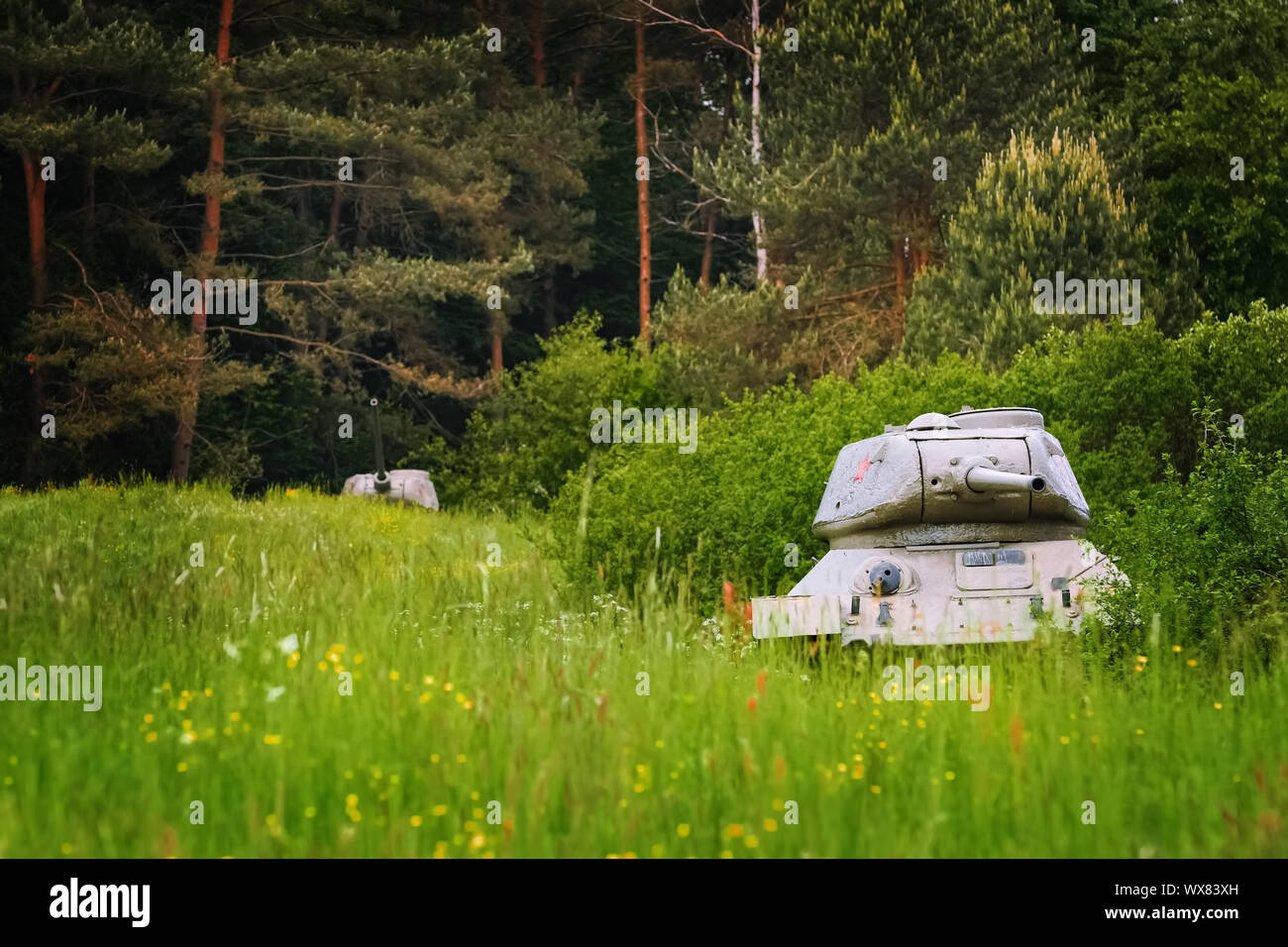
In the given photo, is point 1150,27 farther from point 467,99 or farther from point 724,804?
point 724,804

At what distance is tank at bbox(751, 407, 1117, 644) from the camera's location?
9883 millimetres

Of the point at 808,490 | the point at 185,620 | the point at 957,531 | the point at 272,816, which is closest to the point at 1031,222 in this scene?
the point at 808,490

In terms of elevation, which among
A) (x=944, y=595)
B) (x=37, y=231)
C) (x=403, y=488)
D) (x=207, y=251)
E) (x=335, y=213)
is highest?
(x=335, y=213)

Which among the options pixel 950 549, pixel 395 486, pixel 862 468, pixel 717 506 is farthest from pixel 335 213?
pixel 950 549

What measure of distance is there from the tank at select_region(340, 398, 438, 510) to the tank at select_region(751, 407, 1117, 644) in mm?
16616

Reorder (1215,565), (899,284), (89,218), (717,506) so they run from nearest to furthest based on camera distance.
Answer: (1215,565) → (717,506) → (899,284) → (89,218)

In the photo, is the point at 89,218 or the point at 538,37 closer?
the point at 89,218

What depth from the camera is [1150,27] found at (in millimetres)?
33344

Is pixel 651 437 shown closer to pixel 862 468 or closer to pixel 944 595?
pixel 862 468

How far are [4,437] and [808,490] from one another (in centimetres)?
2019

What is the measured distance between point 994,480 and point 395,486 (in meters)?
18.5

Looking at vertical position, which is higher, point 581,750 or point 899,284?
point 899,284

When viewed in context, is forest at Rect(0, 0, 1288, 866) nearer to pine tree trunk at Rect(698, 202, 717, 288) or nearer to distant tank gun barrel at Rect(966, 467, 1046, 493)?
distant tank gun barrel at Rect(966, 467, 1046, 493)

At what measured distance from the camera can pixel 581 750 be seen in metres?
5.84
